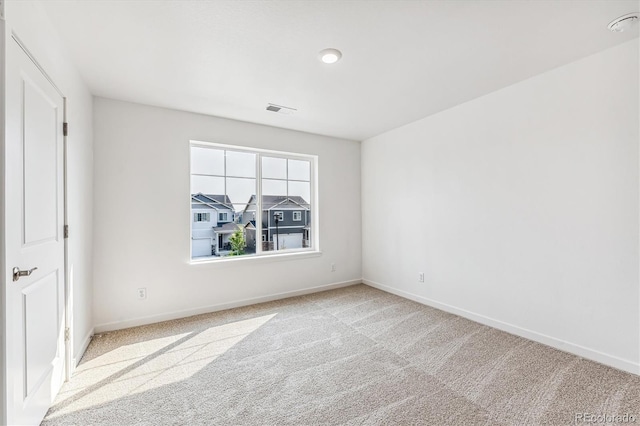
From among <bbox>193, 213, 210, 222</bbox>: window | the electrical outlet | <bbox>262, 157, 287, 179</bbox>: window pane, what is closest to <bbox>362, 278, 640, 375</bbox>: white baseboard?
<bbox>262, 157, 287, 179</bbox>: window pane

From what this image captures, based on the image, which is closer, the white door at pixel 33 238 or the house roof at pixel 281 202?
the white door at pixel 33 238

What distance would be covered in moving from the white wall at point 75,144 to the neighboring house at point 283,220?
5.72ft

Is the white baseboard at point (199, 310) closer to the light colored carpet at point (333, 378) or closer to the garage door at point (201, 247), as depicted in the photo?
the light colored carpet at point (333, 378)

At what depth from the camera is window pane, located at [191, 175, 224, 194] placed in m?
3.58

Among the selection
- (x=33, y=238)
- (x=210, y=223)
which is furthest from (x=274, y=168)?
(x=33, y=238)

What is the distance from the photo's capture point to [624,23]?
1907mm

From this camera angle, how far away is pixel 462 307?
3311 mm

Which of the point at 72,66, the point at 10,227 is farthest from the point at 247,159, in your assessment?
the point at 10,227

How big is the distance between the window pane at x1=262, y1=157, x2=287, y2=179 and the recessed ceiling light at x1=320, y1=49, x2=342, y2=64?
202cm

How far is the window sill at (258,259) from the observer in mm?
3534

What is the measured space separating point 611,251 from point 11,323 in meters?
3.87

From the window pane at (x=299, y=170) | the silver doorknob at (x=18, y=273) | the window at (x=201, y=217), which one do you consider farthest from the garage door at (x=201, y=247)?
the silver doorknob at (x=18, y=273)

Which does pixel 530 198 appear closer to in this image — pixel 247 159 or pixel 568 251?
pixel 568 251

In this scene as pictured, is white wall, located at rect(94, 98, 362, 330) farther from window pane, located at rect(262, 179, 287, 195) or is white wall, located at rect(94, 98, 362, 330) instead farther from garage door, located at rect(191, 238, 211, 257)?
window pane, located at rect(262, 179, 287, 195)
